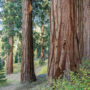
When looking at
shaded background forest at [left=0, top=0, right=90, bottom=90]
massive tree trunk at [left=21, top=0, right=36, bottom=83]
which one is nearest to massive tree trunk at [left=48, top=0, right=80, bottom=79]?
shaded background forest at [left=0, top=0, right=90, bottom=90]

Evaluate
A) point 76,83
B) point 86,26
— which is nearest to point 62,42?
point 76,83

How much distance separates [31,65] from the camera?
779 centimetres

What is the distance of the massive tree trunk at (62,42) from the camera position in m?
4.12

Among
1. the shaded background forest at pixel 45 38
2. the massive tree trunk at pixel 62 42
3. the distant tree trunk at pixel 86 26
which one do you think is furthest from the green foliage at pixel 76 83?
the distant tree trunk at pixel 86 26

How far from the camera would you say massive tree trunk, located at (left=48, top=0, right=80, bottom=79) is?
4121 millimetres

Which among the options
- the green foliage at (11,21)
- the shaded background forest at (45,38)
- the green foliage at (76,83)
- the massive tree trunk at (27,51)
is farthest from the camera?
the green foliage at (11,21)

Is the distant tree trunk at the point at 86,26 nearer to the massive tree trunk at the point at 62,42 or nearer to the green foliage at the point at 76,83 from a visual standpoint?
the massive tree trunk at the point at 62,42

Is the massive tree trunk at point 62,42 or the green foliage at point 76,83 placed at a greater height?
the massive tree trunk at point 62,42

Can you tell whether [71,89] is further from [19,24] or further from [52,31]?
[19,24]

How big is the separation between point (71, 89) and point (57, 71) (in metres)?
1.62

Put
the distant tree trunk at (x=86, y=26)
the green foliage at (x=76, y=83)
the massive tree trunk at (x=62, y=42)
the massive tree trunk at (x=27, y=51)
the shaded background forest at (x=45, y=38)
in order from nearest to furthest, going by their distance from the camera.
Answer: the green foliage at (x=76, y=83)
the shaded background forest at (x=45, y=38)
the massive tree trunk at (x=62, y=42)
the distant tree trunk at (x=86, y=26)
the massive tree trunk at (x=27, y=51)

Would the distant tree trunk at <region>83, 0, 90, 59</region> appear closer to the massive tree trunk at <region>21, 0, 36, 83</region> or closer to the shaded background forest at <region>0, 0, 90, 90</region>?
the shaded background forest at <region>0, 0, 90, 90</region>

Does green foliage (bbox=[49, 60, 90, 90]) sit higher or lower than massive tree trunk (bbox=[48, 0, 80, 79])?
lower

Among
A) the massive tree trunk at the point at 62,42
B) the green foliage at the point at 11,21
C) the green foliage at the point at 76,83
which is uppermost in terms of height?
the green foliage at the point at 11,21
